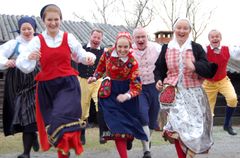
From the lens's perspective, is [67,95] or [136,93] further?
[136,93]

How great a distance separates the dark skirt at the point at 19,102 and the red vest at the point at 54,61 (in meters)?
0.98

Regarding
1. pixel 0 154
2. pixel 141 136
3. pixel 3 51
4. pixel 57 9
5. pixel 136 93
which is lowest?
pixel 0 154

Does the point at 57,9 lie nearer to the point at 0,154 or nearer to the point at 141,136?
the point at 141,136

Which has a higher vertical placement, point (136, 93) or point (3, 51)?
point (3, 51)

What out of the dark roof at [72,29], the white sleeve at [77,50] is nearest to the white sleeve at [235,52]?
the white sleeve at [77,50]

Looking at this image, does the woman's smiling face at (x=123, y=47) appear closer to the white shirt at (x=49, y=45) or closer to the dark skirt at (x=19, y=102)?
the white shirt at (x=49, y=45)

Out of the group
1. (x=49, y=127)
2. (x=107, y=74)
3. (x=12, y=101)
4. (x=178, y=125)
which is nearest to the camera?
(x=49, y=127)

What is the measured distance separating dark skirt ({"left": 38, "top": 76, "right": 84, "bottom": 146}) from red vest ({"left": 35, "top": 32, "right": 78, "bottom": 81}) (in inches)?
2.2

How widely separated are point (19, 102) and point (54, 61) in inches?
51.4

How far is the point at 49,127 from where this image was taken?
15.2ft

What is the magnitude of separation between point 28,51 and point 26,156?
156 cm

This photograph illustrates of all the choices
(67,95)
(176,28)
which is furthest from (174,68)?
(67,95)

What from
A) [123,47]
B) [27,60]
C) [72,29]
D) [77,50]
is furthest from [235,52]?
[72,29]

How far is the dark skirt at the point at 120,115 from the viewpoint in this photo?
5.26 m
